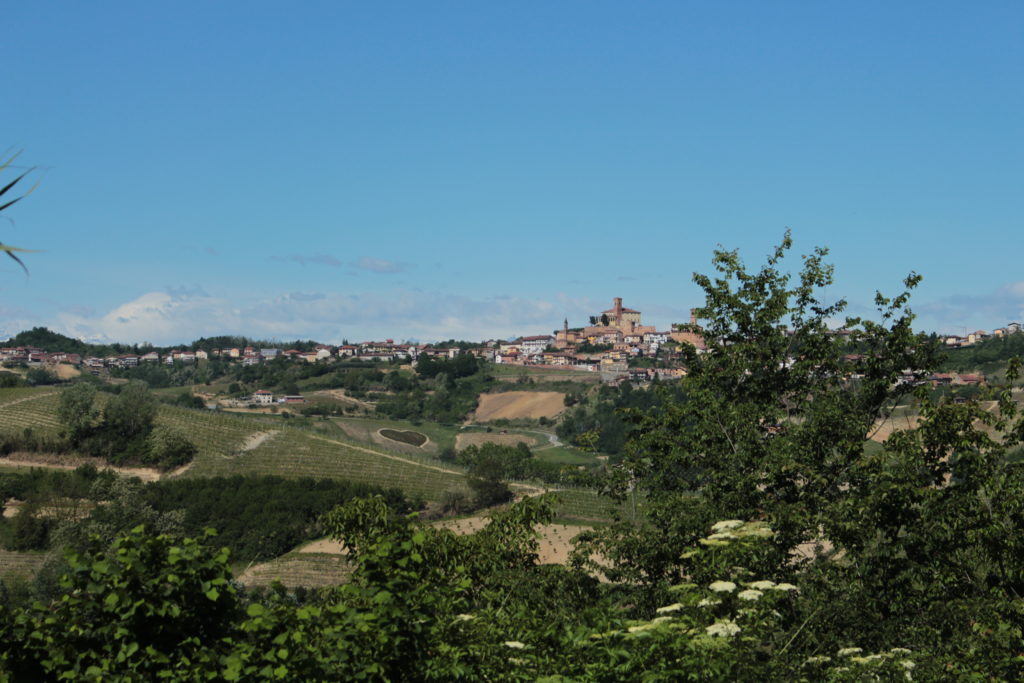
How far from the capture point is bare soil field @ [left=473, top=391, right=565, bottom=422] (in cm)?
13912

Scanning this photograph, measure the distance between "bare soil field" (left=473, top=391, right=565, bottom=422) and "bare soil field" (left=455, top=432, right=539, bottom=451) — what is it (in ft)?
58.3

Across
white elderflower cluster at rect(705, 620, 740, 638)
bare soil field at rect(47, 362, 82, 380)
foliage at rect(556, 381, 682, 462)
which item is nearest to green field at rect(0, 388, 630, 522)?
foliage at rect(556, 381, 682, 462)

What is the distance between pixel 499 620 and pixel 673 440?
6630 mm

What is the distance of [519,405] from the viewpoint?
144000mm

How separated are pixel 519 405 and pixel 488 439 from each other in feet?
106

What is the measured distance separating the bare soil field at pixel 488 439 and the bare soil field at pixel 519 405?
58.3 ft

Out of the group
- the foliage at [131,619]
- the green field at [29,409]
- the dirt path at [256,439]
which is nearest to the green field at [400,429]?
the dirt path at [256,439]

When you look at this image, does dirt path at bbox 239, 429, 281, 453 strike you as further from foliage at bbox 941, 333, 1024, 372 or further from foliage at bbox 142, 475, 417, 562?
foliage at bbox 941, 333, 1024, 372

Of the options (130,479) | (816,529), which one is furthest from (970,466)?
(130,479)

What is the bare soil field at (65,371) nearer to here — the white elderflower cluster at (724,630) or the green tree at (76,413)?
the green tree at (76,413)

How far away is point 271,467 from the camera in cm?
7538

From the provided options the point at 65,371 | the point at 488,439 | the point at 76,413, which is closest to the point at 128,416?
the point at 76,413

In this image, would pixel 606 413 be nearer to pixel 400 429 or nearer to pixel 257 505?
pixel 400 429

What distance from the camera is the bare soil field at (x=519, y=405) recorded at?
139125mm
